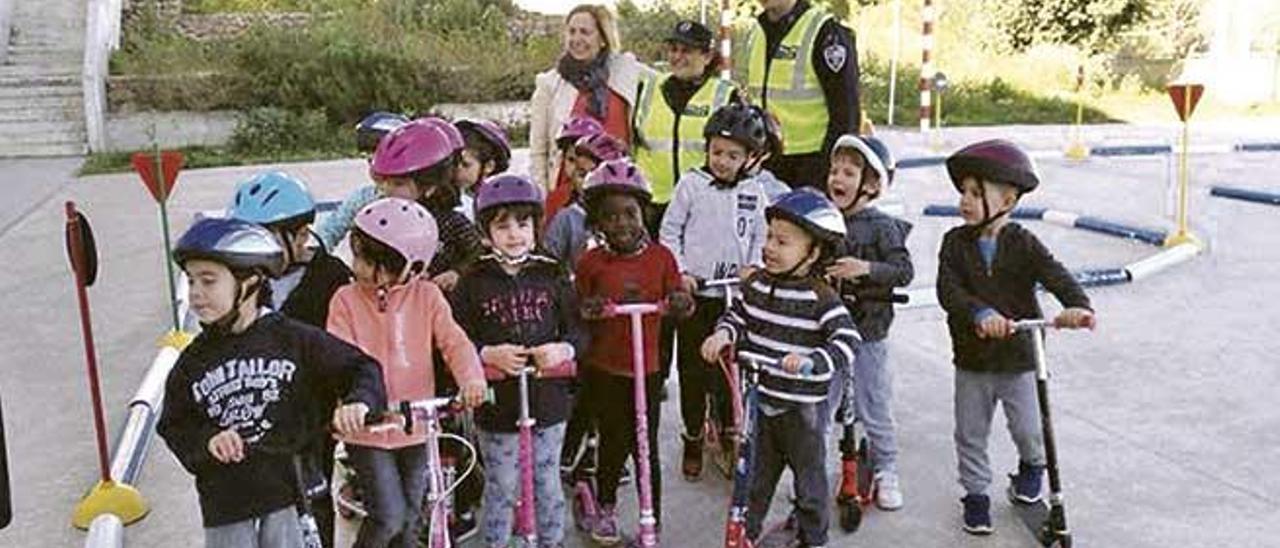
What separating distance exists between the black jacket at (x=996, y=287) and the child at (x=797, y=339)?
1.82 ft

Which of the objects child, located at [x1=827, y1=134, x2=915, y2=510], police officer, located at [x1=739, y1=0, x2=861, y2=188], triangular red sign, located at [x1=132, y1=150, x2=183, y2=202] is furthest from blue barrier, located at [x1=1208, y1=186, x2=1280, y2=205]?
triangular red sign, located at [x1=132, y1=150, x2=183, y2=202]

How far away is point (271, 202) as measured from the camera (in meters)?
3.96

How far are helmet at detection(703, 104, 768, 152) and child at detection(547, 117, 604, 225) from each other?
60 centimetres

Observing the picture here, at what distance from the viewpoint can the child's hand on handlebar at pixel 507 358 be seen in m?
3.86

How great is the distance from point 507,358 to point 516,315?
211 mm

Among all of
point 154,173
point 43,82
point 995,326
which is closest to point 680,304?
point 995,326

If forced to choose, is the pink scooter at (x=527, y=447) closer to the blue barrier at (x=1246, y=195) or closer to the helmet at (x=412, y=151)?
the helmet at (x=412, y=151)

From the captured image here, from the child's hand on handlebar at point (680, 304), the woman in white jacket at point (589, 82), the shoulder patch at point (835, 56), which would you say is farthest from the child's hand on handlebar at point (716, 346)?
the woman in white jacket at point (589, 82)

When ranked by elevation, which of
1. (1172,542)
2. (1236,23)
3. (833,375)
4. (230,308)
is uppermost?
(1236,23)

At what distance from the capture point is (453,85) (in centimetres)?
1647

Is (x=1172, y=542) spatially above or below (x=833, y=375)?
below

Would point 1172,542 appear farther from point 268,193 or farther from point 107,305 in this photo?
point 107,305

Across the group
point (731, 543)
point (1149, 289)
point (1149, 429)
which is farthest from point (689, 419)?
point (1149, 289)

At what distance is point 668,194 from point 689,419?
0.98 meters
